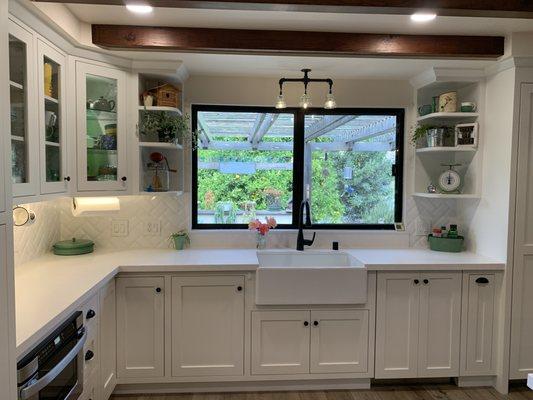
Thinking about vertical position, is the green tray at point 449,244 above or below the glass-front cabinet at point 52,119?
below

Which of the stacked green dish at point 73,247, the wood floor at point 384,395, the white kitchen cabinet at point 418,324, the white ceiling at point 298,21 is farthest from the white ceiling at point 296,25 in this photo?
the wood floor at point 384,395

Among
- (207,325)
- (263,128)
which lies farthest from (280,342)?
(263,128)

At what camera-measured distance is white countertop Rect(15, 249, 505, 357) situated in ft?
5.24

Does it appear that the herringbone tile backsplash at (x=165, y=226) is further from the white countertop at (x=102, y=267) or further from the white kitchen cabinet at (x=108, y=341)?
the white kitchen cabinet at (x=108, y=341)

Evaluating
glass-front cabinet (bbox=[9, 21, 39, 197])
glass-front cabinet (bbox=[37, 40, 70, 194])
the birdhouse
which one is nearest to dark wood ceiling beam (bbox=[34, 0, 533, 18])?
glass-front cabinet (bbox=[9, 21, 39, 197])

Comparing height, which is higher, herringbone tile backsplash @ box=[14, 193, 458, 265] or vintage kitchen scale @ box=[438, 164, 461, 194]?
vintage kitchen scale @ box=[438, 164, 461, 194]

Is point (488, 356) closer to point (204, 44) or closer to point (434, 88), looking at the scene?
point (434, 88)

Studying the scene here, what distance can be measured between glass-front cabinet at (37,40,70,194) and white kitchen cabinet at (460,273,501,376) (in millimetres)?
2688

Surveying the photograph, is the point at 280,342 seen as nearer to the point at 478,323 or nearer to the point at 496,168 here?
the point at 478,323

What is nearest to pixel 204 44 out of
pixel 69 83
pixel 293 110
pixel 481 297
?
pixel 69 83

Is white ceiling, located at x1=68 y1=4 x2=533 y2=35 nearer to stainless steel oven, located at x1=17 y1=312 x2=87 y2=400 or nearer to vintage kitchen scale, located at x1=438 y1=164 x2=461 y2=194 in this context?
vintage kitchen scale, located at x1=438 y1=164 x2=461 y2=194

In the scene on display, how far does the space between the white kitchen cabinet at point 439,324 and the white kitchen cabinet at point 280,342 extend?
2.63 ft

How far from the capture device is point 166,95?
2.71 metres

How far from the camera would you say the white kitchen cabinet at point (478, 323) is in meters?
2.60
